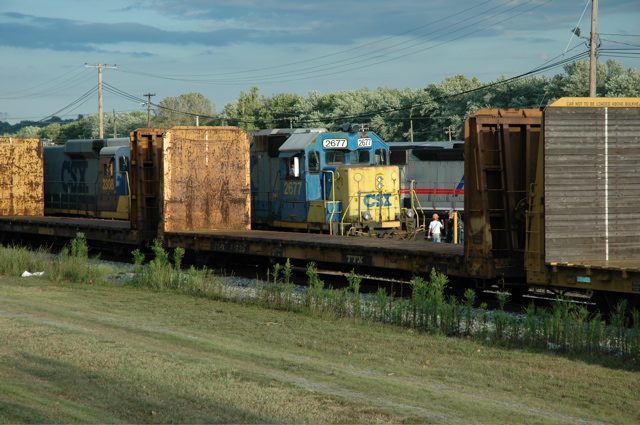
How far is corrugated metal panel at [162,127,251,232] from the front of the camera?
1986cm

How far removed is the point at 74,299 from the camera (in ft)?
45.8

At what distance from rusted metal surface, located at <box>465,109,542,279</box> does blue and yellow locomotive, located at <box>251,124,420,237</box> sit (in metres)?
8.28

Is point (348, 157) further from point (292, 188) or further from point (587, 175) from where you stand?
point (587, 175)

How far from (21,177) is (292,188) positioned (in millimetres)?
12852

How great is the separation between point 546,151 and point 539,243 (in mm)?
1424

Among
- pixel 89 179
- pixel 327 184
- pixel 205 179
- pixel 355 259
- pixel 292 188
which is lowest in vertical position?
pixel 355 259

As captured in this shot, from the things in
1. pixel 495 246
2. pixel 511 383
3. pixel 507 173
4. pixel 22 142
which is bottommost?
pixel 511 383

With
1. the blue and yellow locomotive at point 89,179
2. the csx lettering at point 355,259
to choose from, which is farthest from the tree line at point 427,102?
the csx lettering at point 355,259

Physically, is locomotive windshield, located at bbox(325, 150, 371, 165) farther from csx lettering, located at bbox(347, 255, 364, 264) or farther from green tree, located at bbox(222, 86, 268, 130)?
green tree, located at bbox(222, 86, 268, 130)

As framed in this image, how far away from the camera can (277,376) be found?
25.5 feet

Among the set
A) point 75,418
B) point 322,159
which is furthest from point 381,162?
point 75,418

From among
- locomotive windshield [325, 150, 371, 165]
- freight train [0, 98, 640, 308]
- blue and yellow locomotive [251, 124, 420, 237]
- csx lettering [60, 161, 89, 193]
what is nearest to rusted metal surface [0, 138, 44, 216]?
csx lettering [60, 161, 89, 193]

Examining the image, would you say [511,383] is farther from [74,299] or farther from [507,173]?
[74,299]

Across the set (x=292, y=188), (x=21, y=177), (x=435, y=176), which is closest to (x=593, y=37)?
(x=435, y=176)
